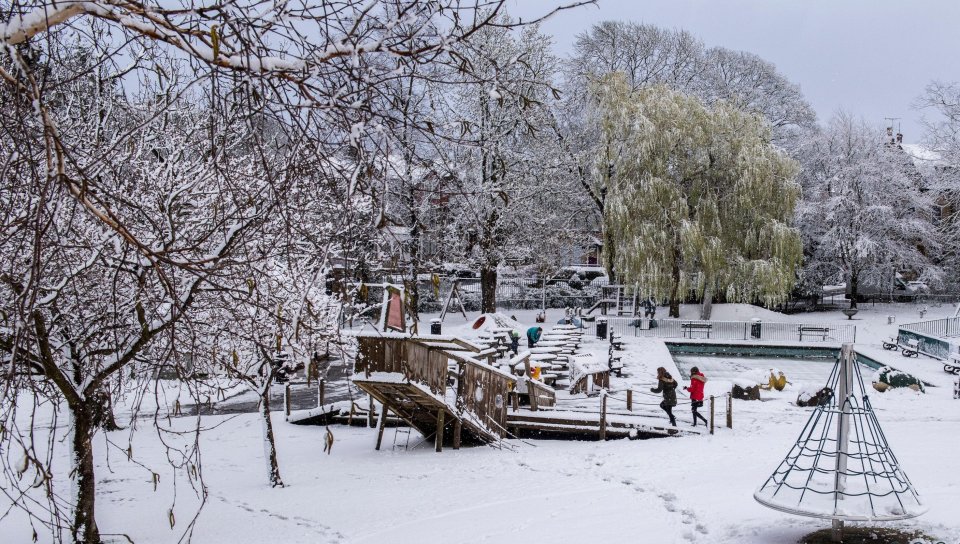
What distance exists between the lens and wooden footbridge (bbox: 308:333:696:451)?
1327 centimetres

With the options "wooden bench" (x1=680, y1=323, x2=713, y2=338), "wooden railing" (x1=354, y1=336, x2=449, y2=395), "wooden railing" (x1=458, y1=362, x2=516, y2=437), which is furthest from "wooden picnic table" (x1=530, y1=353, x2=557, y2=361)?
"wooden bench" (x1=680, y1=323, x2=713, y2=338)

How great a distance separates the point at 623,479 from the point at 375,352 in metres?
4.47

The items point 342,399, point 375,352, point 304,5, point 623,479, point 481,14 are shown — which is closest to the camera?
point 304,5

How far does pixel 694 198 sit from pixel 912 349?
9789mm

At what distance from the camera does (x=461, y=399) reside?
14703mm

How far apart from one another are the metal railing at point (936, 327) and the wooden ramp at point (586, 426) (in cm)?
1819

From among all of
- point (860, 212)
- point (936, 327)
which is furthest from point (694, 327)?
point (860, 212)

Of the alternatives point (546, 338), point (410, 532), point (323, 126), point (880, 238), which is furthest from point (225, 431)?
point (880, 238)

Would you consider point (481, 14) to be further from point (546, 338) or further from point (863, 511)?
point (546, 338)

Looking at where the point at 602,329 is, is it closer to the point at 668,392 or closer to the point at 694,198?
the point at 694,198

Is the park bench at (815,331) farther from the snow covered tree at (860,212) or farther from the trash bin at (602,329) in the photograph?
the trash bin at (602,329)

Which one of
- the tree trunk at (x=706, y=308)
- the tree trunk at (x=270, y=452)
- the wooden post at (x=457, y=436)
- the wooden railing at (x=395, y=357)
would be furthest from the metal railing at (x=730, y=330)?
the tree trunk at (x=270, y=452)

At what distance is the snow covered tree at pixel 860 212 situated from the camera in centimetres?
3844

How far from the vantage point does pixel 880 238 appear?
38781 mm
